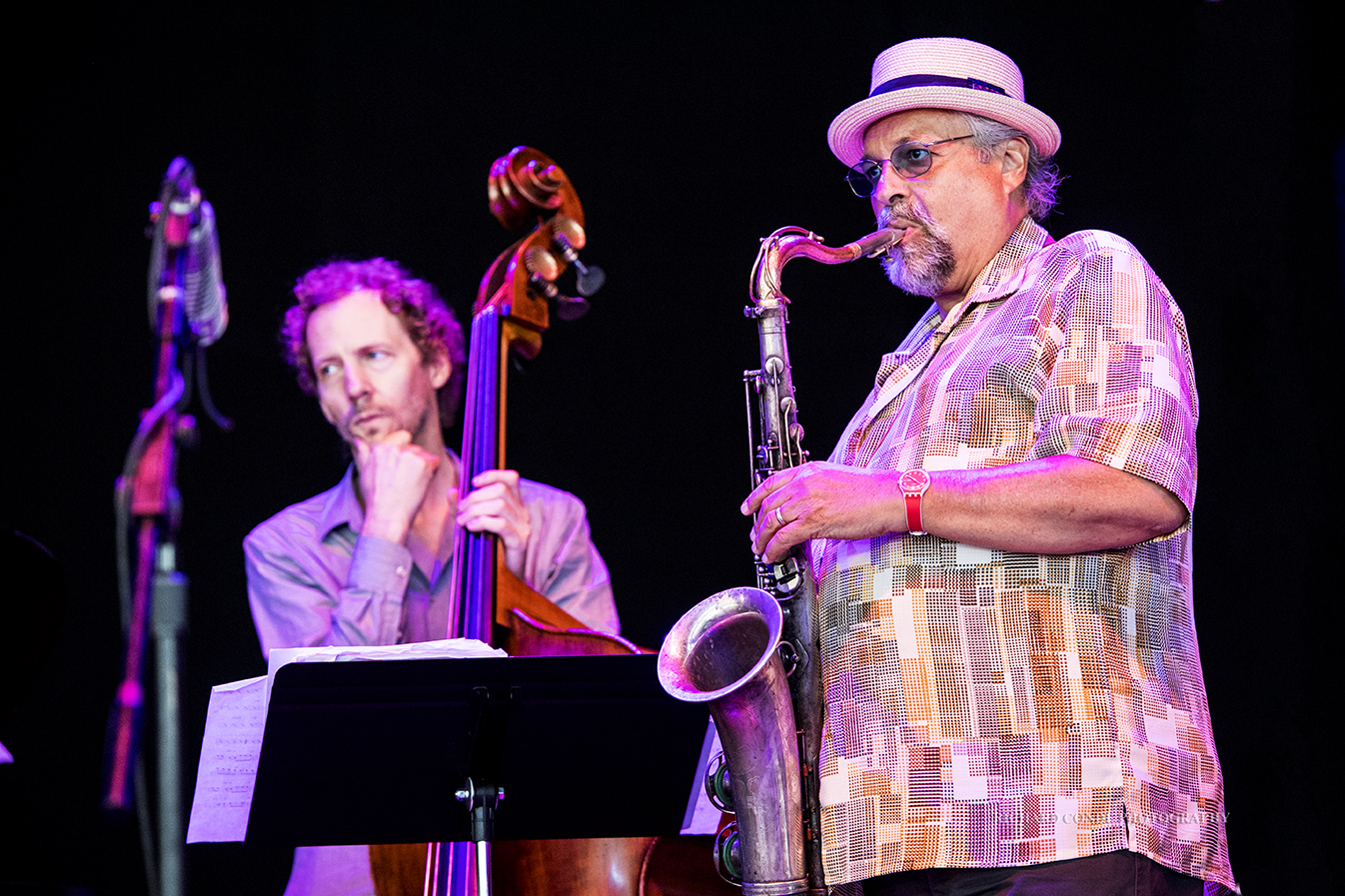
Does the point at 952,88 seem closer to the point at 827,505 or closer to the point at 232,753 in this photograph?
the point at 827,505

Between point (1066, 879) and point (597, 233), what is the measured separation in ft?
8.97

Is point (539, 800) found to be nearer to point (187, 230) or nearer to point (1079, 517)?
point (1079, 517)

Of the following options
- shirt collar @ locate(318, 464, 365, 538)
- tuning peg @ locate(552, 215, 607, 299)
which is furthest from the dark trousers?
shirt collar @ locate(318, 464, 365, 538)

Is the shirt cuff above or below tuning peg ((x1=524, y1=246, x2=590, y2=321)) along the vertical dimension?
below

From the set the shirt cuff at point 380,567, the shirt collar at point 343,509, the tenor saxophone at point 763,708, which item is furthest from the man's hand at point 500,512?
the tenor saxophone at point 763,708

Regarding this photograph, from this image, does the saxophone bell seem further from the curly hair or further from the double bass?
the curly hair

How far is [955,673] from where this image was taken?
1.94 metres

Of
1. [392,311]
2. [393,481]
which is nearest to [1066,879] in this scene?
[393,481]

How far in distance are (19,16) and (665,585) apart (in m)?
2.63

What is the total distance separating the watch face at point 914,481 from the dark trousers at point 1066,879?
0.53 m

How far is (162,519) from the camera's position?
242 cm

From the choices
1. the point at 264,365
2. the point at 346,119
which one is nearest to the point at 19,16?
the point at 346,119

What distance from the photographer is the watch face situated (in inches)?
77.2

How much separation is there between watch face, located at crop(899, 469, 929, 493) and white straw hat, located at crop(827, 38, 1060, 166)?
789 mm
